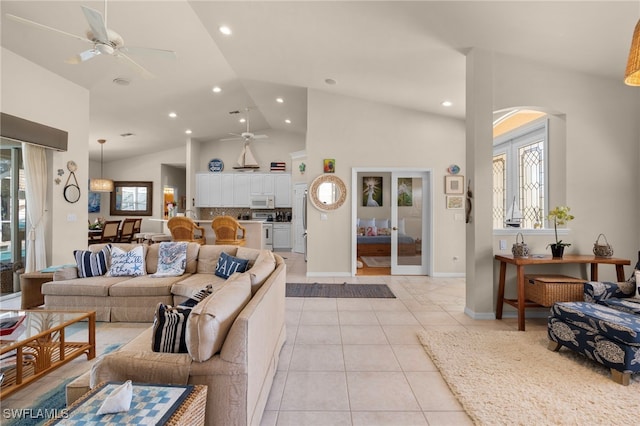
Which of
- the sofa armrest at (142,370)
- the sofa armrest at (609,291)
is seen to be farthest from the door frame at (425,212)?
the sofa armrest at (142,370)

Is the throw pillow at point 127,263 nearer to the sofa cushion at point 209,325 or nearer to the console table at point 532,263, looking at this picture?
the sofa cushion at point 209,325

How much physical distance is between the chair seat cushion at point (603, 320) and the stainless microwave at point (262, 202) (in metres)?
7.46

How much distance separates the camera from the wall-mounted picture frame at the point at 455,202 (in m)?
5.71

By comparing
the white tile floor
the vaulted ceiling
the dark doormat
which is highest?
the vaulted ceiling

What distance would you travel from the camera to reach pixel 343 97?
568 centimetres

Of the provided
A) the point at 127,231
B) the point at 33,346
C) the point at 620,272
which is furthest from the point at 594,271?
the point at 127,231

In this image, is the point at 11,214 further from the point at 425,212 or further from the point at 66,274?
the point at 425,212

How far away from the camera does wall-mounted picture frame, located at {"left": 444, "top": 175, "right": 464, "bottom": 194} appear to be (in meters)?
5.71

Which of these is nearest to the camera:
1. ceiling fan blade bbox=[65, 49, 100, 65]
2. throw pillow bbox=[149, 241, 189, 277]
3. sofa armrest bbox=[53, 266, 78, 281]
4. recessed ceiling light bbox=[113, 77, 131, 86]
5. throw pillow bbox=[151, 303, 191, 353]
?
throw pillow bbox=[151, 303, 191, 353]

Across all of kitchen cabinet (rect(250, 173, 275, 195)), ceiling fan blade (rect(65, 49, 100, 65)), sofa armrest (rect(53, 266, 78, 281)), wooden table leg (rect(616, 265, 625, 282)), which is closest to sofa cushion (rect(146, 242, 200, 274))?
sofa armrest (rect(53, 266, 78, 281))

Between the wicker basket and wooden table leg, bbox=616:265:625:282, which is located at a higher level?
wooden table leg, bbox=616:265:625:282

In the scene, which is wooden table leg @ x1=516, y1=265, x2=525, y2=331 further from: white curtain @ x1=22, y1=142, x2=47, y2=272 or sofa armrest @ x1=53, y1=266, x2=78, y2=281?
white curtain @ x1=22, y1=142, x2=47, y2=272

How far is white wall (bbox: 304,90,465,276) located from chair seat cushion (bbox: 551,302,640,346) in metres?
3.17

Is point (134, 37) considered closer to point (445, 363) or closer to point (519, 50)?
point (519, 50)
